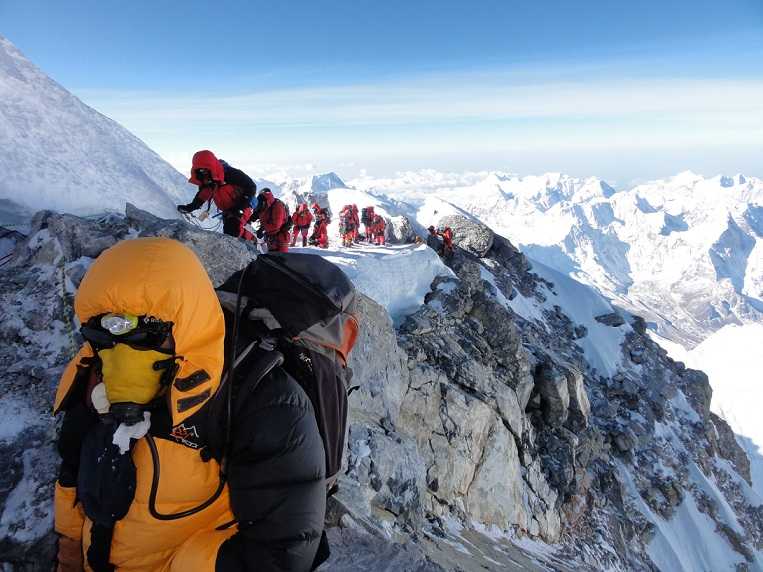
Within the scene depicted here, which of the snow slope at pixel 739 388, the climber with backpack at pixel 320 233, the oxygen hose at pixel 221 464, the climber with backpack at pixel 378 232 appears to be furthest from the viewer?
the snow slope at pixel 739 388

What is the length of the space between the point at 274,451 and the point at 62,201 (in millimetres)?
12490

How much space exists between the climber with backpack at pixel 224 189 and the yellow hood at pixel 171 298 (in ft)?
27.7

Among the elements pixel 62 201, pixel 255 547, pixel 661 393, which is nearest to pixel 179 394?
pixel 255 547

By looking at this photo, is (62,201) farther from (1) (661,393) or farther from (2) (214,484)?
(1) (661,393)

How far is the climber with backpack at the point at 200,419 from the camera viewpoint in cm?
220

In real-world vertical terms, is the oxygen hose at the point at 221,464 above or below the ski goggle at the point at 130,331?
below

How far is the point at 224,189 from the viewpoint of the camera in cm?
1073

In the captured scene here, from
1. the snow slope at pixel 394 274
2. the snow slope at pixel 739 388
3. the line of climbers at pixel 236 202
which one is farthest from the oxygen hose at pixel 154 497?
the snow slope at pixel 739 388

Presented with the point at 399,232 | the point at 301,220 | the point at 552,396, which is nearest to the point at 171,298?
the point at 552,396

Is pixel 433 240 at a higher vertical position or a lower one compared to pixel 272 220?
lower

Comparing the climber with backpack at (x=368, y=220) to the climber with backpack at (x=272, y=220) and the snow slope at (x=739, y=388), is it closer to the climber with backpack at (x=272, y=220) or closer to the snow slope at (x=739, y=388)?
the climber with backpack at (x=272, y=220)

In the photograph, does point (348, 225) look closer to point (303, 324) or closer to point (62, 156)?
point (62, 156)

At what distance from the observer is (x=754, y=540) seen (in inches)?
1171

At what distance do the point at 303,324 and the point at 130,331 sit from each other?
0.85 meters
